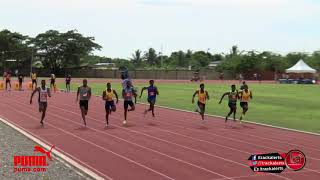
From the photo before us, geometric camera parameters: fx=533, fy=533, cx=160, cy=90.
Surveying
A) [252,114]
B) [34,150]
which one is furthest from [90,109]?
[34,150]

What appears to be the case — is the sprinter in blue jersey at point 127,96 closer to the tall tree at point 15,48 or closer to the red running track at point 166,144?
the red running track at point 166,144

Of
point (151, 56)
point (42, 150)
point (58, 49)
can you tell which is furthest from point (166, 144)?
point (151, 56)

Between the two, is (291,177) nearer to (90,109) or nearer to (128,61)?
(90,109)

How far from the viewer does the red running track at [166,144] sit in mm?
11148

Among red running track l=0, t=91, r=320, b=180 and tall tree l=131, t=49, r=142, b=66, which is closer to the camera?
red running track l=0, t=91, r=320, b=180

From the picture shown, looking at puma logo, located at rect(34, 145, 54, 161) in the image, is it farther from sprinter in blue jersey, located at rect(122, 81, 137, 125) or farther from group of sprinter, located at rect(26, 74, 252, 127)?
sprinter in blue jersey, located at rect(122, 81, 137, 125)

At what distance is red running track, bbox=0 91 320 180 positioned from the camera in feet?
36.6

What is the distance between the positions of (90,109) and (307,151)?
46.1 feet

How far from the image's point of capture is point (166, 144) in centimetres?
1498
